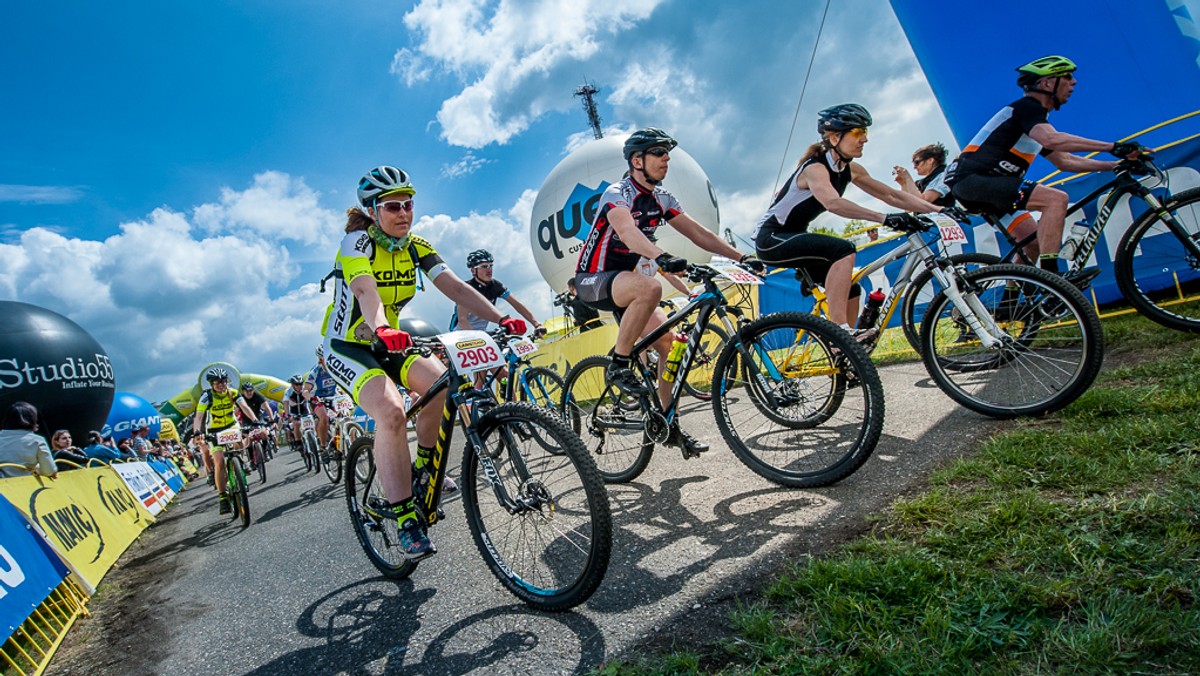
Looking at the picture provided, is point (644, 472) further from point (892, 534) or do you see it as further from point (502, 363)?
point (892, 534)

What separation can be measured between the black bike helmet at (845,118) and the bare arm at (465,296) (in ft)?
9.74

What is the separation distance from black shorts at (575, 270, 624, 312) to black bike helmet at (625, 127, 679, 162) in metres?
0.85

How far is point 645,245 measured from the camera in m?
3.86

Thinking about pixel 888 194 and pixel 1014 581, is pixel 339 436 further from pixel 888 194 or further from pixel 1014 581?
pixel 1014 581

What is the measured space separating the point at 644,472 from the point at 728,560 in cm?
202

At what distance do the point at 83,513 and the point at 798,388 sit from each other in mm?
7138

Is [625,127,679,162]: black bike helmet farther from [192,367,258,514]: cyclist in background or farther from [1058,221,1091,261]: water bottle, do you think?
[192,367,258,514]: cyclist in background

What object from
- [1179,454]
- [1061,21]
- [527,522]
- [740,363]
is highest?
[1061,21]

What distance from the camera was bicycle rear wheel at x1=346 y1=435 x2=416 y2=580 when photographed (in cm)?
345

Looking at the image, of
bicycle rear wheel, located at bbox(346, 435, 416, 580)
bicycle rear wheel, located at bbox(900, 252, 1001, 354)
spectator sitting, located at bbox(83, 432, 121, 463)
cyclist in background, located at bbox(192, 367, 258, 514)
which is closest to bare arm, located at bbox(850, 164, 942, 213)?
bicycle rear wheel, located at bbox(900, 252, 1001, 354)

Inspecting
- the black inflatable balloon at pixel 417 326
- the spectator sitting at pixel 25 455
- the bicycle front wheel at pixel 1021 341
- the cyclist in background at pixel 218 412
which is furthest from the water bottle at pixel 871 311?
the black inflatable balloon at pixel 417 326

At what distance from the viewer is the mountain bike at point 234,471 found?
7.21 meters

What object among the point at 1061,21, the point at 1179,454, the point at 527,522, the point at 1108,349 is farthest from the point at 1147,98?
the point at 527,522

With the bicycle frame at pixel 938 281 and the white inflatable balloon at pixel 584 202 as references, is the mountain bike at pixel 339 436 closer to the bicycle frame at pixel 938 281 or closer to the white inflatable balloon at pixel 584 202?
the bicycle frame at pixel 938 281
